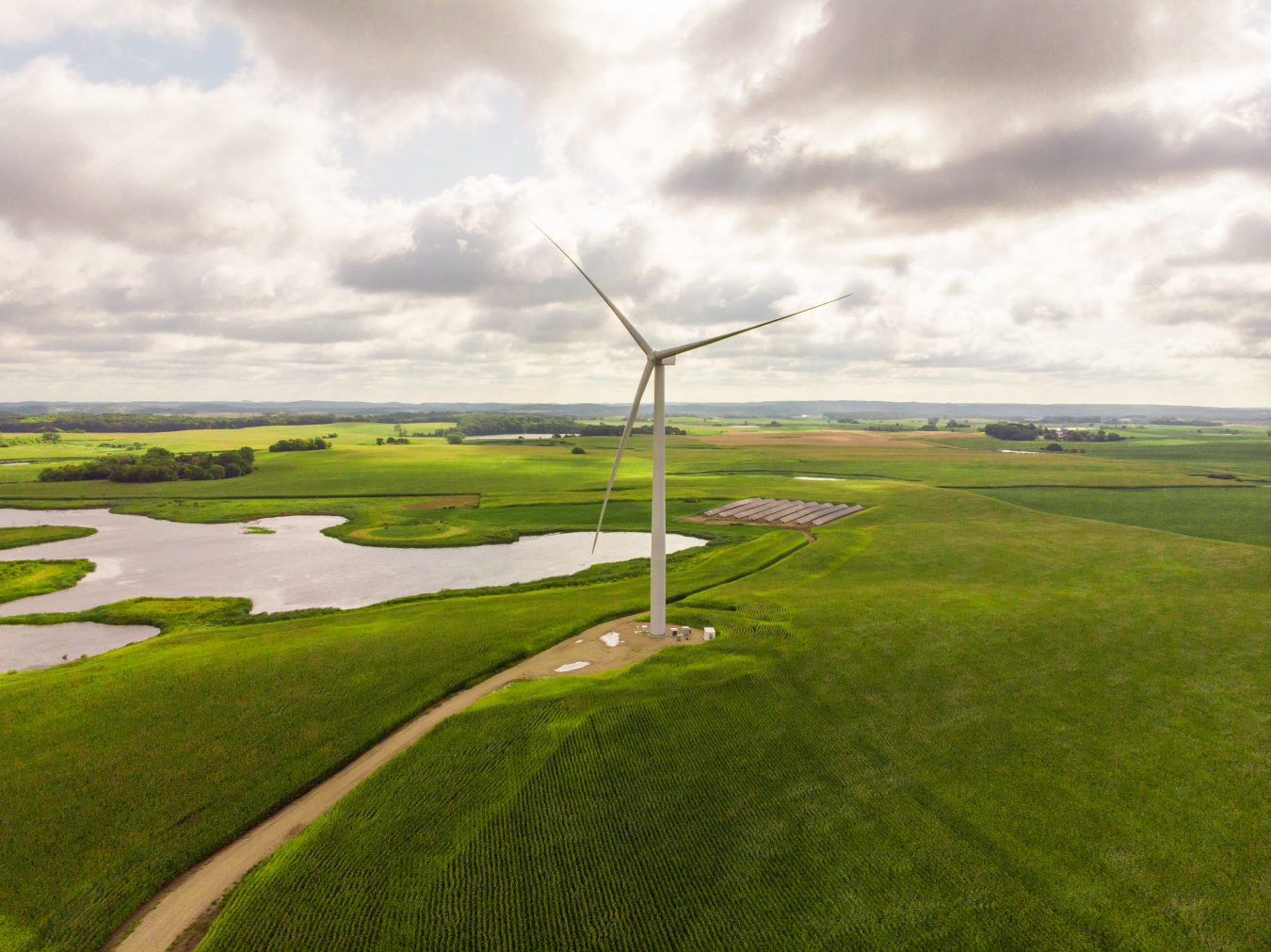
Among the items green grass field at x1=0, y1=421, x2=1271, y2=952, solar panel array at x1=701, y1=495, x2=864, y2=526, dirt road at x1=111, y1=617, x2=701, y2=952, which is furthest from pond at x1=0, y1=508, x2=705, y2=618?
dirt road at x1=111, y1=617, x2=701, y2=952

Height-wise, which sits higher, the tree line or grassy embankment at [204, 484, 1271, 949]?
the tree line

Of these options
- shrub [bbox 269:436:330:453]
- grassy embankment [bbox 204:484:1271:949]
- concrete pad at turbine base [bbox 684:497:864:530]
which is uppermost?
shrub [bbox 269:436:330:453]

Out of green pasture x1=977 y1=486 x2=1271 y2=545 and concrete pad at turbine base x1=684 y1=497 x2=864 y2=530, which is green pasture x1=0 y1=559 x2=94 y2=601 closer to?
concrete pad at turbine base x1=684 y1=497 x2=864 y2=530

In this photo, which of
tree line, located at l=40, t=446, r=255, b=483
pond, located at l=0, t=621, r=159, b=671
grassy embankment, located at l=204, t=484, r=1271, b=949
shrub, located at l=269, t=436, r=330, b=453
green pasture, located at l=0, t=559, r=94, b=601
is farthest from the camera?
shrub, located at l=269, t=436, r=330, b=453

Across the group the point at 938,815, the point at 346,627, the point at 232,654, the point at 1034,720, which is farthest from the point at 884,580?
the point at 232,654

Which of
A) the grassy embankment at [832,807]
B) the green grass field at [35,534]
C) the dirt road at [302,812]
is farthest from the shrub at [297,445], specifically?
the grassy embankment at [832,807]

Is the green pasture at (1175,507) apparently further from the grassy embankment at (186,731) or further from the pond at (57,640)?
the pond at (57,640)

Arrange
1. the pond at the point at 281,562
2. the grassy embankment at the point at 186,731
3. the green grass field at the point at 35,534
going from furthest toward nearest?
the green grass field at the point at 35,534, the pond at the point at 281,562, the grassy embankment at the point at 186,731

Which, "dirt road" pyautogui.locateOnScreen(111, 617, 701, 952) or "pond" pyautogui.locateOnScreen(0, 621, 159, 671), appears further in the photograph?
"pond" pyautogui.locateOnScreen(0, 621, 159, 671)
